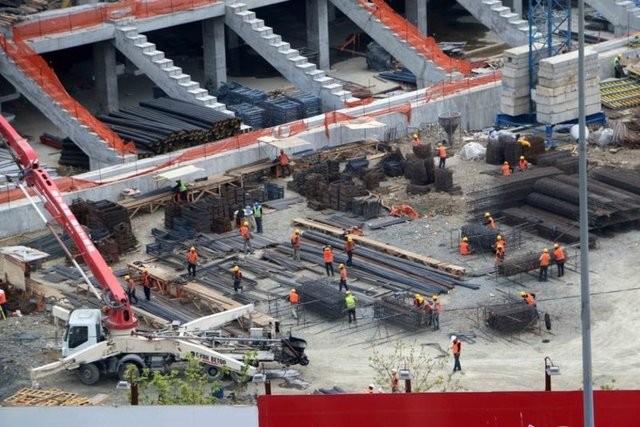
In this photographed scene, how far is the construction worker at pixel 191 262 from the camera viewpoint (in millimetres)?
47906

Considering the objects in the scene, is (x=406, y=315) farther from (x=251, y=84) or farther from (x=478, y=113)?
(x=251, y=84)

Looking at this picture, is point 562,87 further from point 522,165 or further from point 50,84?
point 50,84

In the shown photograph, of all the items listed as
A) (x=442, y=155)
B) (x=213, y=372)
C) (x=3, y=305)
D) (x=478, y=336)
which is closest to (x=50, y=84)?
(x=442, y=155)

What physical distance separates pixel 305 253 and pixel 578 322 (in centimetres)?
823

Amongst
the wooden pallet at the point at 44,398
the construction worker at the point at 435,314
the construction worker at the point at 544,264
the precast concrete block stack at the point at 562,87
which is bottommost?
the wooden pallet at the point at 44,398

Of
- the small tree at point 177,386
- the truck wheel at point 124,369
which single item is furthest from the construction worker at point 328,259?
the truck wheel at point 124,369

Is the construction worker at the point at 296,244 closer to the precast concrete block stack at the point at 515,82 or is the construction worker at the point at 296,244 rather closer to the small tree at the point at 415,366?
the small tree at the point at 415,366

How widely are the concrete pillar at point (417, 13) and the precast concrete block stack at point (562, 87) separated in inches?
451

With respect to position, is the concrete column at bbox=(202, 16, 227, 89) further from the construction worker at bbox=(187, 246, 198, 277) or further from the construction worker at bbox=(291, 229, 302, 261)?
the construction worker at bbox=(187, 246, 198, 277)

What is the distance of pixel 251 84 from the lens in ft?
218

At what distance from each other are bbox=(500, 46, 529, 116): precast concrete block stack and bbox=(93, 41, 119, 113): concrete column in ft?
41.3

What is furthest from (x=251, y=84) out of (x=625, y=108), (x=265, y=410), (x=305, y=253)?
(x=265, y=410)

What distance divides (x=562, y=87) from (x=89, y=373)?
22.6m

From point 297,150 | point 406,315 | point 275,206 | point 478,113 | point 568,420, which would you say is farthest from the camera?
point 478,113
